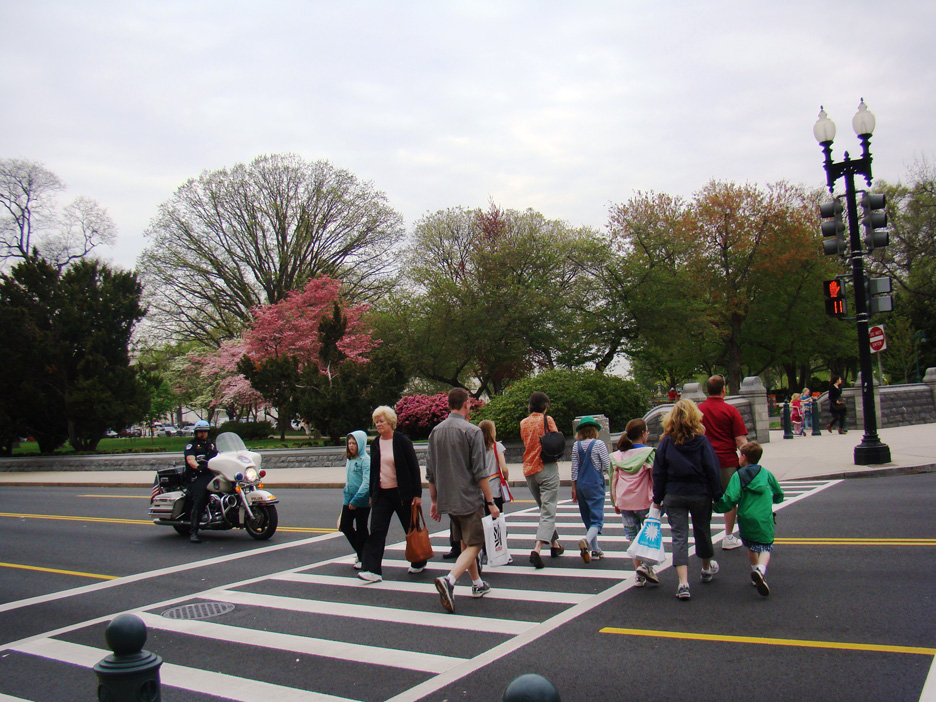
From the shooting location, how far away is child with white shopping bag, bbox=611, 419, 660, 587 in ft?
22.8

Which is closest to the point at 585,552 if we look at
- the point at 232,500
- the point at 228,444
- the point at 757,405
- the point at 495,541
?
the point at 495,541

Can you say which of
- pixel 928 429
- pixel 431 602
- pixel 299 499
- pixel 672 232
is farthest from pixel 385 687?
pixel 672 232

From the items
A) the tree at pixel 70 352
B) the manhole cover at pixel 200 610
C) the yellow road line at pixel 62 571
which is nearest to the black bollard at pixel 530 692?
the manhole cover at pixel 200 610

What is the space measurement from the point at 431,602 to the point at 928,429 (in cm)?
2157

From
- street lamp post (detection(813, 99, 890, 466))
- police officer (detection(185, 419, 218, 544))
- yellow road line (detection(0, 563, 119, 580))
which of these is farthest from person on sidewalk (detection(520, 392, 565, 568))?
street lamp post (detection(813, 99, 890, 466))

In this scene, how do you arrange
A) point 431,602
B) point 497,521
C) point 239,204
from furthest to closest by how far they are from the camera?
point 239,204 < point 497,521 < point 431,602

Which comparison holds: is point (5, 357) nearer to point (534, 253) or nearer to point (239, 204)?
point (239, 204)

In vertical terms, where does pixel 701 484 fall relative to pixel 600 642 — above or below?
above

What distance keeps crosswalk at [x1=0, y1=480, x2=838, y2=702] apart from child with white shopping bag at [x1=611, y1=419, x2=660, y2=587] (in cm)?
63

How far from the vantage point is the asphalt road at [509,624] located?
4473 mm

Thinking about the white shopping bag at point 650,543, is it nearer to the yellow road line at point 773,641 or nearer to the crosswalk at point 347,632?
the crosswalk at point 347,632

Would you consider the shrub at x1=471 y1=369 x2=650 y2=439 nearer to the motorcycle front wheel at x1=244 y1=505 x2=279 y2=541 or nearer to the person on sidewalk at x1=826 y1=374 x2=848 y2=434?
the person on sidewalk at x1=826 y1=374 x2=848 y2=434

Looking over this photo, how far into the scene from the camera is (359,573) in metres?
7.61

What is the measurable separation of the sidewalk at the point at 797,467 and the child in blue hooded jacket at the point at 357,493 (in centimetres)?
598
